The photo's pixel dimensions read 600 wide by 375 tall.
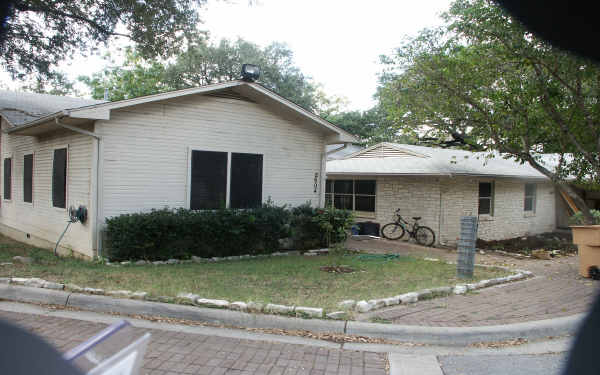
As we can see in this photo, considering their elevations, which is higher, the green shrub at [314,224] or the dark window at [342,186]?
the dark window at [342,186]

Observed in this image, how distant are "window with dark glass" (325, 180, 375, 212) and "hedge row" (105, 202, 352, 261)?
5.19 meters

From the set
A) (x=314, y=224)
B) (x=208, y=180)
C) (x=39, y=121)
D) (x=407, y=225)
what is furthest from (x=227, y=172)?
(x=407, y=225)

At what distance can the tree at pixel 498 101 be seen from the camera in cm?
924

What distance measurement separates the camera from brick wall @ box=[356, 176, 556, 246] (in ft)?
50.0

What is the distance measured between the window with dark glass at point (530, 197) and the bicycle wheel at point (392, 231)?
6461 millimetres

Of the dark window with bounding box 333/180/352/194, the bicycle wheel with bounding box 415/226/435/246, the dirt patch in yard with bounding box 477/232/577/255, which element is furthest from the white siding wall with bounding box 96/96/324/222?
the dirt patch in yard with bounding box 477/232/577/255

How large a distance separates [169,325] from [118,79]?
33.6 metres

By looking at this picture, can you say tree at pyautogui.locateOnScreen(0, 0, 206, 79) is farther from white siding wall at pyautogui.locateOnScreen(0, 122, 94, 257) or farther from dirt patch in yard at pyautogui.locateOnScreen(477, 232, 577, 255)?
dirt patch in yard at pyautogui.locateOnScreen(477, 232, 577, 255)

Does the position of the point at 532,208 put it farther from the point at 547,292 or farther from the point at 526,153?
the point at 547,292

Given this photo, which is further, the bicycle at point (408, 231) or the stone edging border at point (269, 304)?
the bicycle at point (408, 231)

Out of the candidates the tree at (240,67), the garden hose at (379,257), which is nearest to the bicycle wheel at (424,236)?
the garden hose at (379,257)

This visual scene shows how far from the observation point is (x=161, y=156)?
33.8 feet

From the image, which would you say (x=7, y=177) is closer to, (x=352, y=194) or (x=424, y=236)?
(x=352, y=194)

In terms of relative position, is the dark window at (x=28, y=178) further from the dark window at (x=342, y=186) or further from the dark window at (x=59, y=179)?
the dark window at (x=342, y=186)
